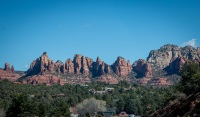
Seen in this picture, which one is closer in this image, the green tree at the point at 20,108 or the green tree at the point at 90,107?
the green tree at the point at 20,108

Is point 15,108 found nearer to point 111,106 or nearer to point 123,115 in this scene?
point 123,115

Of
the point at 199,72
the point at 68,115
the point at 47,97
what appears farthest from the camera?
the point at 47,97

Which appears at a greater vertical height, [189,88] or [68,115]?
Answer: [189,88]

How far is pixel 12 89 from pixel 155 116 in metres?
118

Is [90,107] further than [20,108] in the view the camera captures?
Yes

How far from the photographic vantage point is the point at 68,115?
91000 mm

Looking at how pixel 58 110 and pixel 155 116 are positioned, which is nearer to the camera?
pixel 155 116

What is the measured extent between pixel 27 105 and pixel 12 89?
73864mm

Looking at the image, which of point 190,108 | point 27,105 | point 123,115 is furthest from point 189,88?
point 123,115

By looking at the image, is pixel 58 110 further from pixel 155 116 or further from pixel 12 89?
pixel 12 89

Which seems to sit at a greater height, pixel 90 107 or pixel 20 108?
pixel 20 108

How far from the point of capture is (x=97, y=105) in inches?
4742

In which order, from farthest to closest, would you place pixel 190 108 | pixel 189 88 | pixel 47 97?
pixel 47 97
pixel 189 88
pixel 190 108

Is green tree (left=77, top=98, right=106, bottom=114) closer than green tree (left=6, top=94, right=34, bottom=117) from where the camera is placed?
No
